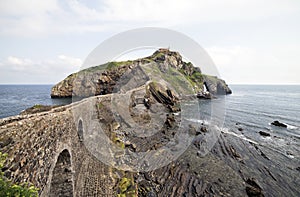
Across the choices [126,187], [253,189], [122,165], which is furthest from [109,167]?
[253,189]

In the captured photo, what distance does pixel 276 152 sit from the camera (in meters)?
22.9

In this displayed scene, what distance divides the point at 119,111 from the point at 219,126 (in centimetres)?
1963

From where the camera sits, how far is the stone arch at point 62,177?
9656 mm

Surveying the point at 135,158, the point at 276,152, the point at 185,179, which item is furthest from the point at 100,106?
the point at 276,152

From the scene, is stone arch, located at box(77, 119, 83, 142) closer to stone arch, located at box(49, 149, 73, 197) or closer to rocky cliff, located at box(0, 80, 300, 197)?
rocky cliff, located at box(0, 80, 300, 197)

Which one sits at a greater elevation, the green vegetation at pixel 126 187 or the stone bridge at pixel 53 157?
the stone bridge at pixel 53 157

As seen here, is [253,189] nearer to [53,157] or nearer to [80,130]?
[80,130]

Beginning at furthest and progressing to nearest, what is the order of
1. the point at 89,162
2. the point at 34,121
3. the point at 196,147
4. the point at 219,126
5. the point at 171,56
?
the point at 171,56, the point at 219,126, the point at 196,147, the point at 89,162, the point at 34,121

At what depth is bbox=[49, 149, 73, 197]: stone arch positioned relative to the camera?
9656 mm

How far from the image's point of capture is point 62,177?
10266 millimetres

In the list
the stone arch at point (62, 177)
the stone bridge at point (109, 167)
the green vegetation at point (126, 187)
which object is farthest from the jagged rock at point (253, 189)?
the stone arch at point (62, 177)

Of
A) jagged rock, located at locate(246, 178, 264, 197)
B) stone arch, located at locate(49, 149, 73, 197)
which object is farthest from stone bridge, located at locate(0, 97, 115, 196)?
jagged rock, located at locate(246, 178, 264, 197)

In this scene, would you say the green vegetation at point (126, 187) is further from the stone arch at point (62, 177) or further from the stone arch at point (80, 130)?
the stone arch at point (80, 130)

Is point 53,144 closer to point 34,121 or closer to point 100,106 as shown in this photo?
point 34,121
